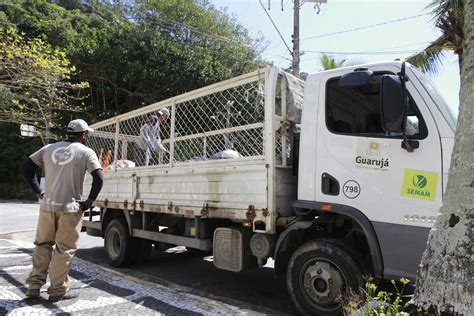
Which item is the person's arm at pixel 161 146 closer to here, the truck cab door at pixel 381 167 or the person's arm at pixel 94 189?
the person's arm at pixel 94 189

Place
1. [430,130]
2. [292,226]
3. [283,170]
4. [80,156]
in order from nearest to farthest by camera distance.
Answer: [430,130] < [292,226] < [283,170] < [80,156]

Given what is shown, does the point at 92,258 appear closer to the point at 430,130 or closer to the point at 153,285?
the point at 153,285

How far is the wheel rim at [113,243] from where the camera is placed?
655cm

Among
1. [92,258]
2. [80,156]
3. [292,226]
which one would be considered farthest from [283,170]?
[92,258]

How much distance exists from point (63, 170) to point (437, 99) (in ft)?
12.3

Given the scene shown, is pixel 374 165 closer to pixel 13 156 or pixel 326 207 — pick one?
pixel 326 207

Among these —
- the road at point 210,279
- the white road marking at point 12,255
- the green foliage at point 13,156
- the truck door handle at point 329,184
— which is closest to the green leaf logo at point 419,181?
the truck door handle at point 329,184

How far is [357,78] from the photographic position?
12.3ft

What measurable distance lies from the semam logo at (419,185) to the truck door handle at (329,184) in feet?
1.96

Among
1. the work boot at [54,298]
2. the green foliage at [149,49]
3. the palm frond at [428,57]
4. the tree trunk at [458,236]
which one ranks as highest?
the green foliage at [149,49]

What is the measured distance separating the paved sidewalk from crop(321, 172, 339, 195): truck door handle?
1390 mm

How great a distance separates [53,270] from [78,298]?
1.50 feet

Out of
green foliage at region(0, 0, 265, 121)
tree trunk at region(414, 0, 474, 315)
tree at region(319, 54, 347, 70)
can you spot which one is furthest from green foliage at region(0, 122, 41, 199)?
tree trunk at region(414, 0, 474, 315)

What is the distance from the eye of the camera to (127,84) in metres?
23.5
